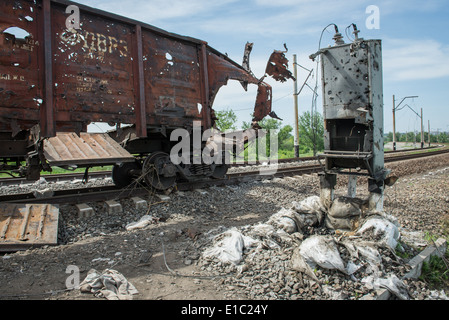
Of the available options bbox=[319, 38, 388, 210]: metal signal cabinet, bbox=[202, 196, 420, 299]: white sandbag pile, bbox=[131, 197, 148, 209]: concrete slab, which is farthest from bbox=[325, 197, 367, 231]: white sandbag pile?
bbox=[131, 197, 148, 209]: concrete slab

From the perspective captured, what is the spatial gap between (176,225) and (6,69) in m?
3.82

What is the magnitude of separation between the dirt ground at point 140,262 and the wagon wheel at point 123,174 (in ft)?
6.55

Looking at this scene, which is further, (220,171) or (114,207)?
(220,171)

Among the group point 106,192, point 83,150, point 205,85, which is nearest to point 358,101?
point 205,85

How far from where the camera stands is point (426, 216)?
5.72 meters

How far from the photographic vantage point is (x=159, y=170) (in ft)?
22.8

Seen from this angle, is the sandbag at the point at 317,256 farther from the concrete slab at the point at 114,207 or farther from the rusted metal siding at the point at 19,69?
the rusted metal siding at the point at 19,69

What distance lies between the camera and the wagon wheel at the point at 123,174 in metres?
7.32

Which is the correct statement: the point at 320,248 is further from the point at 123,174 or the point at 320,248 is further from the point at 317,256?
the point at 123,174

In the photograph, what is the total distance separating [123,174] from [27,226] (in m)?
3.02

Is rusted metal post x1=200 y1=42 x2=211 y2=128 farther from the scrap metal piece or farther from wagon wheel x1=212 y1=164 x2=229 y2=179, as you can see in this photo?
the scrap metal piece

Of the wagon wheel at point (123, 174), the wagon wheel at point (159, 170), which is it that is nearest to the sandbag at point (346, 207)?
the wagon wheel at point (159, 170)

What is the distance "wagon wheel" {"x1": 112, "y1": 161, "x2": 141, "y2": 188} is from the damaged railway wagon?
0.02 metres

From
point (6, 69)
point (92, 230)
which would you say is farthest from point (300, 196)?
point (6, 69)
